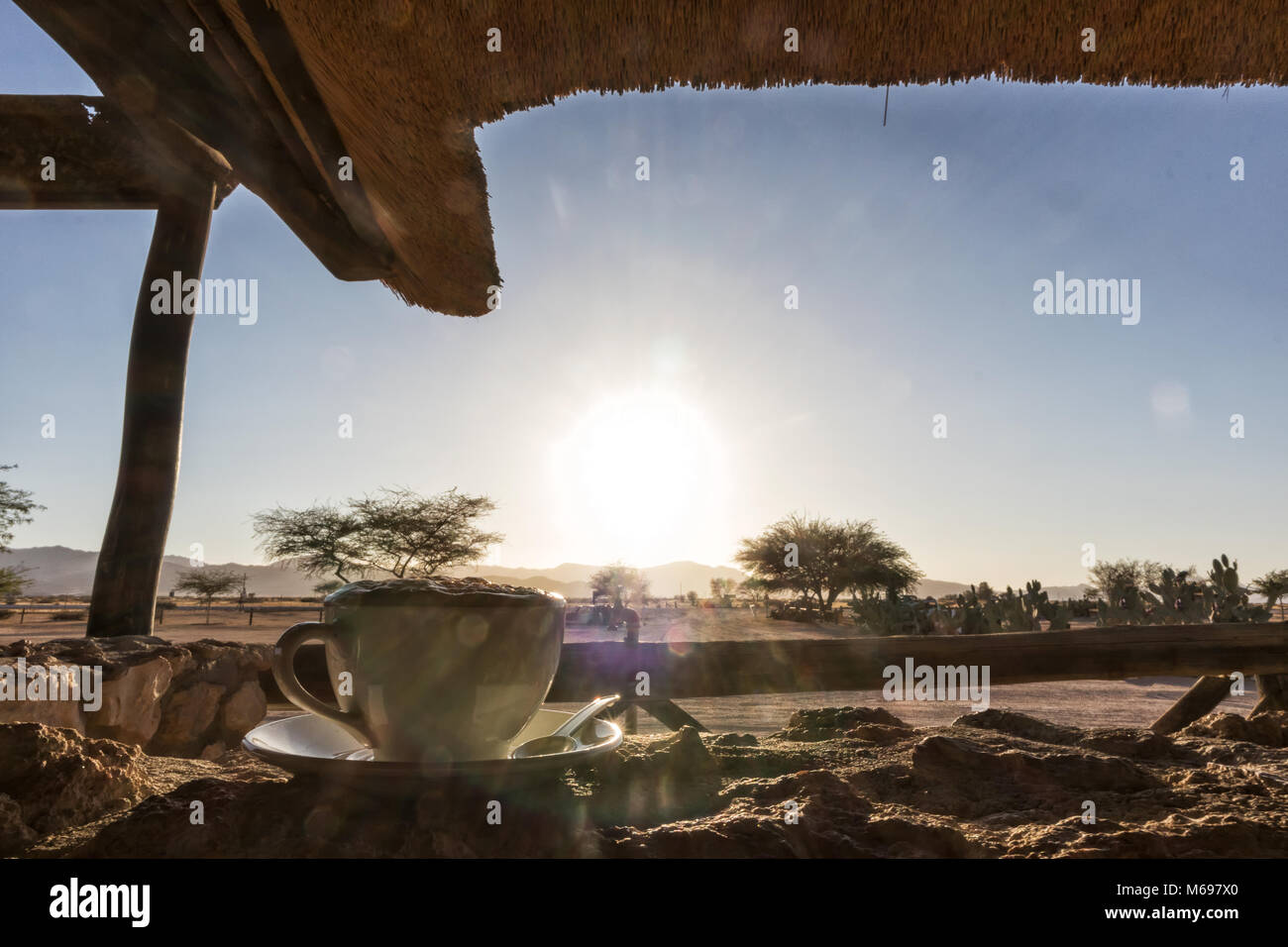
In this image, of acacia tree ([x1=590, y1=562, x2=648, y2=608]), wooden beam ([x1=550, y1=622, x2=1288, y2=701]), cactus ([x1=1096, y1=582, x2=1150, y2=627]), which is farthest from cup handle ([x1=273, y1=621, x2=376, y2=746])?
acacia tree ([x1=590, y1=562, x2=648, y2=608])

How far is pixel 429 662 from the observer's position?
600 millimetres

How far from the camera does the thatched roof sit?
1469 millimetres

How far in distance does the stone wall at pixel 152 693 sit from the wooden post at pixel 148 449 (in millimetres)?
1325

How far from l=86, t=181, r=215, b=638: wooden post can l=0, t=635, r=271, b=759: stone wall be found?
1.33 metres

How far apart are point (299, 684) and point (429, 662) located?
14cm

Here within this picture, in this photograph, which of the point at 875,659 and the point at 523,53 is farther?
the point at 875,659

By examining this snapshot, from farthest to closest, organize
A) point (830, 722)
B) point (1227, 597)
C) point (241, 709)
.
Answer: point (1227, 597)
point (241, 709)
point (830, 722)

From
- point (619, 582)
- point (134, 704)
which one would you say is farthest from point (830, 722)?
point (619, 582)

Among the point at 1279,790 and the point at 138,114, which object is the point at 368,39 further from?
the point at 1279,790

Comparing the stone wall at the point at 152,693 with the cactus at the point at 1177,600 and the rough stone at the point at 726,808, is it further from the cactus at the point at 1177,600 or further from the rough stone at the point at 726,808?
the cactus at the point at 1177,600

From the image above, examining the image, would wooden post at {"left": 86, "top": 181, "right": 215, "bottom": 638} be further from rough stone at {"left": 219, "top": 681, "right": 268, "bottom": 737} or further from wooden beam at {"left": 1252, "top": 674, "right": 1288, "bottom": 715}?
wooden beam at {"left": 1252, "top": 674, "right": 1288, "bottom": 715}

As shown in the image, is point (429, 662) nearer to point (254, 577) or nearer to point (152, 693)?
point (152, 693)
